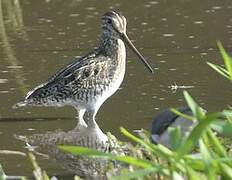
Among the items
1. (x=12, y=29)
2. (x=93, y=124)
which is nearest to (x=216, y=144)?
(x=93, y=124)

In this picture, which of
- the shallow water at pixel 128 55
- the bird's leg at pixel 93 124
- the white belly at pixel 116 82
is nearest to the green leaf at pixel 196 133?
the shallow water at pixel 128 55

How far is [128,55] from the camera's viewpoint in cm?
957

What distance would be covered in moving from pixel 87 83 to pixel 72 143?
117cm

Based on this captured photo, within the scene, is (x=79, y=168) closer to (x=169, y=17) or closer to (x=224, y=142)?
(x=224, y=142)

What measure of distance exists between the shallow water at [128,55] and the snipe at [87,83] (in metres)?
0.11

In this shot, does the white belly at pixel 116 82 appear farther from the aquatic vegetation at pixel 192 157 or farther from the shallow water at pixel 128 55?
the aquatic vegetation at pixel 192 157

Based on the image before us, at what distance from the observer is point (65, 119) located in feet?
25.7

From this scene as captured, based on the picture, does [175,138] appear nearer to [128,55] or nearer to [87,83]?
[87,83]

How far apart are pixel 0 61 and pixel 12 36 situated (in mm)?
877

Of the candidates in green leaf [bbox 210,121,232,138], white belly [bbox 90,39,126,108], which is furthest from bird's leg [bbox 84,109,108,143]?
green leaf [bbox 210,121,232,138]

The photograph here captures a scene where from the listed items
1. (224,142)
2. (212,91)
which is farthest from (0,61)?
(224,142)

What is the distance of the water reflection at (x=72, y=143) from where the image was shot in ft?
20.4

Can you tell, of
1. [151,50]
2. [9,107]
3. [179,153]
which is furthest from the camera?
[151,50]

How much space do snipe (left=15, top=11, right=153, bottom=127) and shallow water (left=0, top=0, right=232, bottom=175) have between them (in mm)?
111
